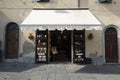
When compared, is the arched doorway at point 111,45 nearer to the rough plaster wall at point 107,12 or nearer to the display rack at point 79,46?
the rough plaster wall at point 107,12

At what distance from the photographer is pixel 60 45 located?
23922 mm

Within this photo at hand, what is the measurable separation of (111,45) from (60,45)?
4.61 metres

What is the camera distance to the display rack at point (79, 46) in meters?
22.5

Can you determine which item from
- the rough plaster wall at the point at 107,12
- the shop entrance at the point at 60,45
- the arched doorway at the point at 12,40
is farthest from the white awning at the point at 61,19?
the arched doorway at the point at 12,40

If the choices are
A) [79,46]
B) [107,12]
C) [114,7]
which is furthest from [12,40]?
[114,7]

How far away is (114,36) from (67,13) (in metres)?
4.83

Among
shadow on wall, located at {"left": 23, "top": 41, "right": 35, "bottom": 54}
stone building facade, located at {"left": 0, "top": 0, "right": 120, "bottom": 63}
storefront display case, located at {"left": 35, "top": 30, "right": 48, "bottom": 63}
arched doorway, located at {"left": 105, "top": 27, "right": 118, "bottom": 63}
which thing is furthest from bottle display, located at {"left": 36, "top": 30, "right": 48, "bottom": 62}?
arched doorway, located at {"left": 105, "top": 27, "right": 118, "bottom": 63}

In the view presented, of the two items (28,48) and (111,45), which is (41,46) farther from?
(111,45)

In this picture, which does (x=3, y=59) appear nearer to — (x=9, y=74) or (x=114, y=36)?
(x=9, y=74)

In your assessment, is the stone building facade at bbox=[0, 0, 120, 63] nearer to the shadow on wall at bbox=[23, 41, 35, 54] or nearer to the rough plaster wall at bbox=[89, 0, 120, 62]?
the rough plaster wall at bbox=[89, 0, 120, 62]

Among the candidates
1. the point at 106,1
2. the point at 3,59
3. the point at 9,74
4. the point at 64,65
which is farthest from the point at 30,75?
the point at 106,1

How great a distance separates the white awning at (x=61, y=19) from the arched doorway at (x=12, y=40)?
7.81 ft

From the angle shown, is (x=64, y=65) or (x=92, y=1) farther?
(x=92, y=1)

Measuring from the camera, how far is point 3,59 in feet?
74.9
